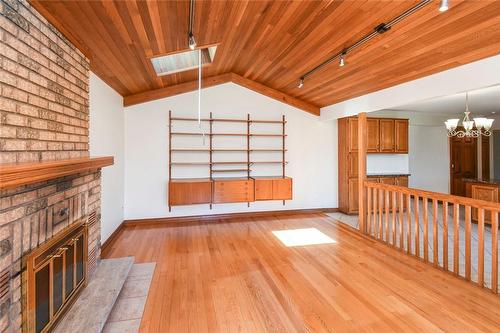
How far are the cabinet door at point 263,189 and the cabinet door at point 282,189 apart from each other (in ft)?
0.29

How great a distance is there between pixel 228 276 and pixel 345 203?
4059 mm

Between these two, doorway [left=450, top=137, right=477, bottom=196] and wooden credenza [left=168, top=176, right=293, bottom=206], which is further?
doorway [left=450, top=137, right=477, bottom=196]

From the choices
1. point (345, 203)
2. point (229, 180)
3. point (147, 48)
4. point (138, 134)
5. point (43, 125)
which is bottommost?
point (345, 203)

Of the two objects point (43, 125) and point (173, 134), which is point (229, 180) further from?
point (43, 125)

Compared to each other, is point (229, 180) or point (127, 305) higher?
point (229, 180)

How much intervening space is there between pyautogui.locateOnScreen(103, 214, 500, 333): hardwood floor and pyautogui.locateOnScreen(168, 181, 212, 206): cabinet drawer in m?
0.93

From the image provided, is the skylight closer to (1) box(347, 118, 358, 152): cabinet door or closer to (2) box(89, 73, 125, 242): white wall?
(2) box(89, 73, 125, 242): white wall

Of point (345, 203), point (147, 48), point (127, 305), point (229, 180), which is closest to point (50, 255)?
point (127, 305)

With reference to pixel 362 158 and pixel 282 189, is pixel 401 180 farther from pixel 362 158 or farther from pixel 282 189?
pixel 282 189

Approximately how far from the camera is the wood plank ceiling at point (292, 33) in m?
2.39

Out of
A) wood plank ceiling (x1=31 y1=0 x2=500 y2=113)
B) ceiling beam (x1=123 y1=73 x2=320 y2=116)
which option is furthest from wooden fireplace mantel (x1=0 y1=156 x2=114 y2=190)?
ceiling beam (x1=123 y1=73 x2=320 y2=116)

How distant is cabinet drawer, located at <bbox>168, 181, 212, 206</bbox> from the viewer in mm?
5078

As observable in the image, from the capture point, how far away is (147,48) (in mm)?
3281

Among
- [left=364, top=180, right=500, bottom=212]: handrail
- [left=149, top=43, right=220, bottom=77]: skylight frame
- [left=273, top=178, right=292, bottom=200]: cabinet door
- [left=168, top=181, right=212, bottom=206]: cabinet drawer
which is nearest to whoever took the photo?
[left=364, top=180, right=500, bottom=212]: handrail
